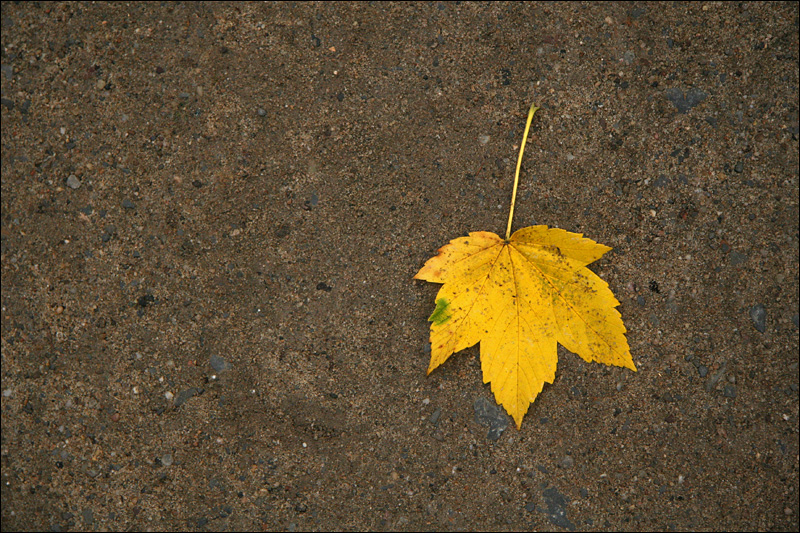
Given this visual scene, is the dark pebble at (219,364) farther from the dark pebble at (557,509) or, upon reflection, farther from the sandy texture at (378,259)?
the dark pebble at (557,509)

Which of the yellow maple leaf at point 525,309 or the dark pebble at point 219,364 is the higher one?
the yellow maple leaf at point 525,309

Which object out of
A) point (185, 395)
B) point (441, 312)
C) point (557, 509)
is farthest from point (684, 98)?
point (185, 395)

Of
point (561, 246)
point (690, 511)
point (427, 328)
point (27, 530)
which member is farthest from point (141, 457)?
point (690, 511)

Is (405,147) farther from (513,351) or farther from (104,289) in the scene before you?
(104,289)

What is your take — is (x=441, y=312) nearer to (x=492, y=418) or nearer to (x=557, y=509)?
(x=492, y=418)

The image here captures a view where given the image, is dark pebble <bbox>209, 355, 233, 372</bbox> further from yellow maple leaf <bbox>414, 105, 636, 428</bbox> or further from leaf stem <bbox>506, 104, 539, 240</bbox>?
leaf stem <bbox>506, 104, 539, 240</bbox>

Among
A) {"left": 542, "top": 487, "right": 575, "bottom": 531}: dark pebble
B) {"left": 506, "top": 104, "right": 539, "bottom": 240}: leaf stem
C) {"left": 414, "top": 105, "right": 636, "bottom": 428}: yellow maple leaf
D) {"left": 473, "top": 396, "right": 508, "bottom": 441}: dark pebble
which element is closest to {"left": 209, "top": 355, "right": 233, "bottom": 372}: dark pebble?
{"left": 414, "top": 105, "right": 636, "bottom": 428}: yellow maple leaf

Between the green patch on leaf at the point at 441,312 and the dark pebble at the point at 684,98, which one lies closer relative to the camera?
the green patch on leaf at the point at 441,312

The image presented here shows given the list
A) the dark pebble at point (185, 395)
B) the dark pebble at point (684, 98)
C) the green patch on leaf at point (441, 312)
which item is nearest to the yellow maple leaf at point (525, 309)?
the green patch on leaf at point (441, 312)
